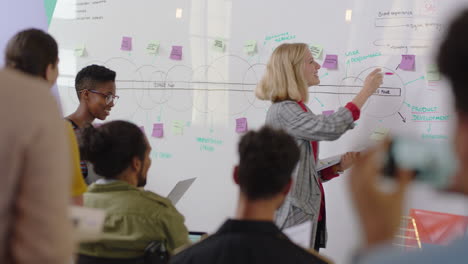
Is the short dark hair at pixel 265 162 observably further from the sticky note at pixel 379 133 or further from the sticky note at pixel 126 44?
the sticky note at pixel 126 44

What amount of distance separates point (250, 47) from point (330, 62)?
0.48m

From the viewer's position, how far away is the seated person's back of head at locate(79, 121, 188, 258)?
1.66 m

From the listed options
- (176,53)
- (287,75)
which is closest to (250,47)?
(176,53)

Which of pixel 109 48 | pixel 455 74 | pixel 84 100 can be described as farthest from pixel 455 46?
pixel 109 48

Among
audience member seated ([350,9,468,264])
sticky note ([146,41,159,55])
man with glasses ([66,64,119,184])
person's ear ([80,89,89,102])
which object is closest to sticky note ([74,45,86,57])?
sticky note ([146,41,159,55])

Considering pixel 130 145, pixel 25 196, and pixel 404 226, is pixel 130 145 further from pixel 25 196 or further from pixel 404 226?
pixel 404 226

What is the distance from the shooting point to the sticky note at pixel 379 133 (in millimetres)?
2541

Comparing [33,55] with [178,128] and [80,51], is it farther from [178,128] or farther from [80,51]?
[80,51]

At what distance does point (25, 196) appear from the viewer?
3.32ft

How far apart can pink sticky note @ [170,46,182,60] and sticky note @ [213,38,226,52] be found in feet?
0.81

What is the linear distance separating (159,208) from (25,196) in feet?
2.34

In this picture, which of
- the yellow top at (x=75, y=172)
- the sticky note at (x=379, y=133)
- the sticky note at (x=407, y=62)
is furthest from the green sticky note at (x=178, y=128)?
the yellow top at (x=75, y=172)

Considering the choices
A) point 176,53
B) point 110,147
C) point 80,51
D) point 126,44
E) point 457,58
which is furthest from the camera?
point 80,51

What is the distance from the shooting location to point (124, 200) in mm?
1690
